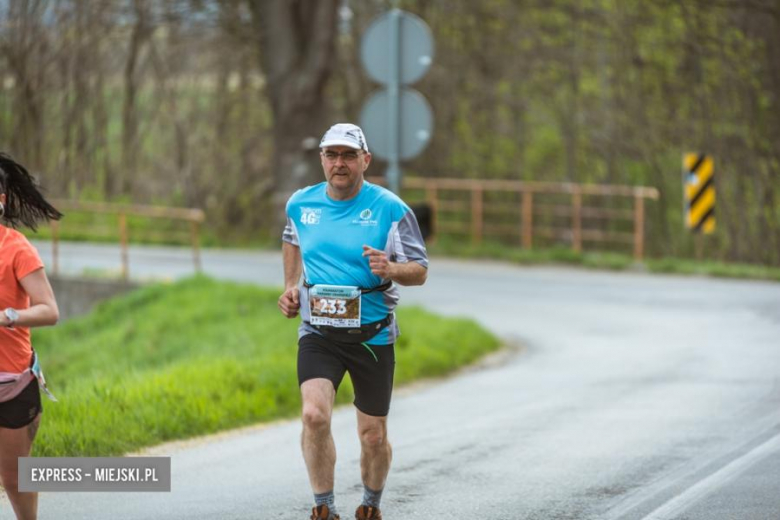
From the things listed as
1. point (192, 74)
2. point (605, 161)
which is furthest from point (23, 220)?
point (192, 74)

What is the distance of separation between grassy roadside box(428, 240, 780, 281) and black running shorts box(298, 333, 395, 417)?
16823mm

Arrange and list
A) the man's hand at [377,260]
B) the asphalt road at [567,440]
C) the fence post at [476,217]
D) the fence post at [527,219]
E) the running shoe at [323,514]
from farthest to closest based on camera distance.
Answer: the fence post at [476,217] < the fence post at [527,219] < the asphalt road at [567,440] < the running shoe at [323,514] < the man's hand at [377,260]

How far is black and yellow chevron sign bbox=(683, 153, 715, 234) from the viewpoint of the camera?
24984 mm

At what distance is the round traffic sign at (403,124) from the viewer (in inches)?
580

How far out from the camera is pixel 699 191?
25.2 meters

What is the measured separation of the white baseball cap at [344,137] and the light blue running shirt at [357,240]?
0.84 ft

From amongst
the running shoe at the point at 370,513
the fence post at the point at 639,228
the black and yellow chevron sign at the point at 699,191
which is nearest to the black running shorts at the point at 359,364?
the running shoe at the point at 370,513

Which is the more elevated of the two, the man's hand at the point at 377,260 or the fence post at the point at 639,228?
the man's hand at the point at 377,260

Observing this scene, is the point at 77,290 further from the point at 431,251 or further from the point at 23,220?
the point at 23,220

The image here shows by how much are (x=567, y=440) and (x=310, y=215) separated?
3.81 metres

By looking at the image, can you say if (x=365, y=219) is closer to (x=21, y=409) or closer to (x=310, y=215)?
(x=310, y=215)

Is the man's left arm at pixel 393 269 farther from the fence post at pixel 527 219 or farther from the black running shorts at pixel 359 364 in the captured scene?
the fence post at pixel 527 219

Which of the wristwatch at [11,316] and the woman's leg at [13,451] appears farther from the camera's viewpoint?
the woman's leg at [13,451]

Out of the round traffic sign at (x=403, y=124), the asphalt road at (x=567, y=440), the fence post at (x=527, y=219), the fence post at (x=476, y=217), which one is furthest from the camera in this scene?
the fence post at (x=476, y=217)
